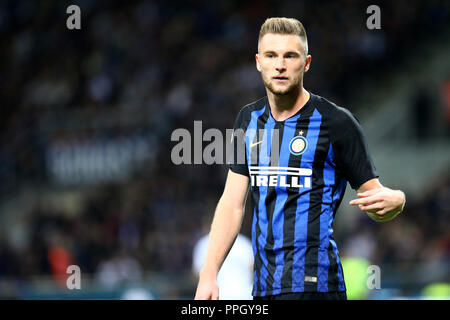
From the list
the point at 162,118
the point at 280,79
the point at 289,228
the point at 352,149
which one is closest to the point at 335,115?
the point at 352,149

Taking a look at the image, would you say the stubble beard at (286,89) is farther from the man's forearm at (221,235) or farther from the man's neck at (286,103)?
the man's forearm at (221,235)

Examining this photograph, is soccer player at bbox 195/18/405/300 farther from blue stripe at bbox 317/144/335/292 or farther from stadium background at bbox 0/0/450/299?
stadium background at bbox 0/0/450/299

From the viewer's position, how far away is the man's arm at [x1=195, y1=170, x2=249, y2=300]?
3.82 metres

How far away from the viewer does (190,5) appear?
18.6 m

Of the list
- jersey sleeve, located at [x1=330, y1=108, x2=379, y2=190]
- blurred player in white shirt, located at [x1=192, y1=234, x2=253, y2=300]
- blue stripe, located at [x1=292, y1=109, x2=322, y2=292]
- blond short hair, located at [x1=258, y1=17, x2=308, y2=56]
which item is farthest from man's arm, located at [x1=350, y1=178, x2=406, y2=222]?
blurred player in white shirt, located at [x1=192, y1=234, x2=253, y2=300]

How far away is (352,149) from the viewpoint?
3.85 metres

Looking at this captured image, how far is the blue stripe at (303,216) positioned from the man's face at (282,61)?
0.22 meters

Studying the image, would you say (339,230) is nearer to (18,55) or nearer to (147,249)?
(147,249)

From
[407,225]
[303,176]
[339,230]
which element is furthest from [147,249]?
[303,176]

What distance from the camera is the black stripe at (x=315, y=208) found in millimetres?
3777

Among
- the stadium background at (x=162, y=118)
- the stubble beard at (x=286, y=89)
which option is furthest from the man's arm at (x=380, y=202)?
the stadium background at (x=162, y=118)

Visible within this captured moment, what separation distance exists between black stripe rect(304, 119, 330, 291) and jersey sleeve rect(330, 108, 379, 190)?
2.1 inches
